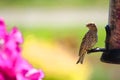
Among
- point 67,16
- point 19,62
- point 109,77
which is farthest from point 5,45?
point 67,16

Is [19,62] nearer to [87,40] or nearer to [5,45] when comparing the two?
[5,45]

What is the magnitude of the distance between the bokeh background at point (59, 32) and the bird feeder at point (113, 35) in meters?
2.25

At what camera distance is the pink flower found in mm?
A: 2291

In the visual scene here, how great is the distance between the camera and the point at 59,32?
12.6 meters

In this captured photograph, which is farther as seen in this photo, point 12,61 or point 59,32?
point 59,32

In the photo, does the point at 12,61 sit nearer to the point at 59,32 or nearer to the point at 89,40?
the point at 89,40

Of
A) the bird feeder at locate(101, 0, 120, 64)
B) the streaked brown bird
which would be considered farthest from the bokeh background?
the streaked brown bird

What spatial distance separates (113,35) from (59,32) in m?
8.18

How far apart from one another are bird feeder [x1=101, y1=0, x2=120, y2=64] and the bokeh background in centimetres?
225

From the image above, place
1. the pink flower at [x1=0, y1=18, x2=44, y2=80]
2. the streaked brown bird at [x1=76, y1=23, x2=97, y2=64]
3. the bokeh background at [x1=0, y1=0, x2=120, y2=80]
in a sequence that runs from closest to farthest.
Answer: the pink flower at [x1=0, y1=18, x2=44, y2=80] → the streaked brown bird at [x1=76, y1=23, x2=97, y2=64] → the bokeh background at [x1=0, y1=0, x2=120, y2=80]

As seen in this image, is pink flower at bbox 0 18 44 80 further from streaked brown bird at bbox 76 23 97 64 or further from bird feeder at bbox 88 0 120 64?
bird feeder at bbox 88 0 120 64

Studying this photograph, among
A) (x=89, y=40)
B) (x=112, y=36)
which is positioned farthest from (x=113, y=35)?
(x=89, y=40)

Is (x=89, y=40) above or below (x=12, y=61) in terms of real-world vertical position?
above

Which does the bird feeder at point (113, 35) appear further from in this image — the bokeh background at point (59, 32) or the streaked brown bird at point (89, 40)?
the bokeh background at point (59, 32)
